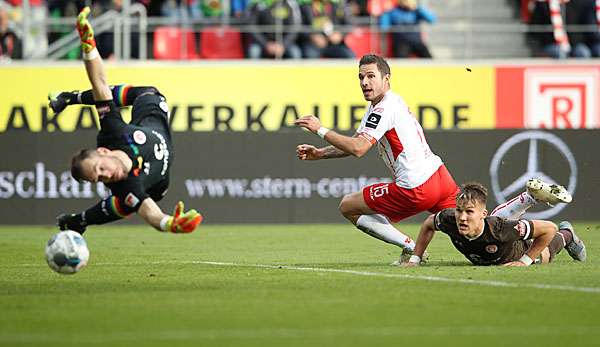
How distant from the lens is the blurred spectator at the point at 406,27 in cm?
2430

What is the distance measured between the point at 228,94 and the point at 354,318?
15.8 meters

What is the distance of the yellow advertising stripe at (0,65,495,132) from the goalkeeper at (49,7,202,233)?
11.5 metres

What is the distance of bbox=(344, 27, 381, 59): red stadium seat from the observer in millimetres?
24328

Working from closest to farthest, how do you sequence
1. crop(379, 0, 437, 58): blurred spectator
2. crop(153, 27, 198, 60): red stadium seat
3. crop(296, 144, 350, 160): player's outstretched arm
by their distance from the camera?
crop(296, 144, 350, 160): player's outstretched arm, crop(153, 27, 198, 60): red stadium seat, crop(379, 0, 437, 58): blurred spectator

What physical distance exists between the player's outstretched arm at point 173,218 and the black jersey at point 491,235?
250 cm

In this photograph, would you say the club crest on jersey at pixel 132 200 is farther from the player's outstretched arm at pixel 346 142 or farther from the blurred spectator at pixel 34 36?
the blurred spectator at pixel 34 36

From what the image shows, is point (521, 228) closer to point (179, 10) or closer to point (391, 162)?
point (391, 162)

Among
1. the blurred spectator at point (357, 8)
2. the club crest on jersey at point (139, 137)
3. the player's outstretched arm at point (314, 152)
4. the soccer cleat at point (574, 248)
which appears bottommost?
the soccer cleat at point (574, 248)

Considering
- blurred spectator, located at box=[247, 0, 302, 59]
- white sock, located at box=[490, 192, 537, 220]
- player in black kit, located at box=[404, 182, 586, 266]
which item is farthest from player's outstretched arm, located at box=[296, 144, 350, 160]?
blurred spectator, located at box=[247, 0, 302, 59]

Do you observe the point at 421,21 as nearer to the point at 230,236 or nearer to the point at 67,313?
the point at 230,236

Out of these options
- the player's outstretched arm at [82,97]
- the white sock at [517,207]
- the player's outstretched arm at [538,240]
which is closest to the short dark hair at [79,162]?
the player's outstretched arm at [82,97]

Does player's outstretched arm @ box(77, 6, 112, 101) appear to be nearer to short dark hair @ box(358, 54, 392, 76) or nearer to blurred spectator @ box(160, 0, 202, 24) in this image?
short dark hair @ box(358, 54, 392, 76)

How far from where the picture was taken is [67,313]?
8.93m

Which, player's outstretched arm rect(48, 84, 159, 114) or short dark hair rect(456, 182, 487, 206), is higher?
player's outstretched arm rect(48, 84, 159, 114)
